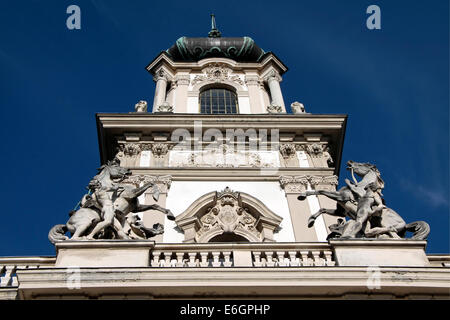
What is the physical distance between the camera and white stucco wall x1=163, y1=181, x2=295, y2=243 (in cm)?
1519

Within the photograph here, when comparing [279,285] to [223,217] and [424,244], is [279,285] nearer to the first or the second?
[424,244]

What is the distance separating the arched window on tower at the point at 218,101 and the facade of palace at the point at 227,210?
0.07 meters

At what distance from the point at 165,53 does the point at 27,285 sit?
676 inches

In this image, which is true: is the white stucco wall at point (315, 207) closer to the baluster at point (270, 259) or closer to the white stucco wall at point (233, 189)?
the white stucco wall at point (233, 189)

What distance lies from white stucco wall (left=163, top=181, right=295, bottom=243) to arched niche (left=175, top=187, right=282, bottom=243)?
0.30m

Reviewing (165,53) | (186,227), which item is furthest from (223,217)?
(165,53)

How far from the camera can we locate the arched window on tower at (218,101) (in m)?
22.1

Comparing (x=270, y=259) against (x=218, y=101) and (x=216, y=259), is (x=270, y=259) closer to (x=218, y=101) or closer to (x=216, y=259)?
(x=216, y=259)

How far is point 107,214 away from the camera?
1140 cm

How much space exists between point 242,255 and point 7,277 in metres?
4.59

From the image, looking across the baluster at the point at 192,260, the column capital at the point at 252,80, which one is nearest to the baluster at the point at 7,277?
the baluster at the point at 192,260

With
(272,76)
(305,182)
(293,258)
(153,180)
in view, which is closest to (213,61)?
(272,76)

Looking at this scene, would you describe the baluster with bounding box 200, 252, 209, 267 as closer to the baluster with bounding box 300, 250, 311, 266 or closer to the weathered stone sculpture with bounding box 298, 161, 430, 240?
the baluster with bounding box 300, 250, 311, 266

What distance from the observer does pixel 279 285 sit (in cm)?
955
